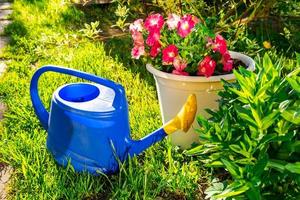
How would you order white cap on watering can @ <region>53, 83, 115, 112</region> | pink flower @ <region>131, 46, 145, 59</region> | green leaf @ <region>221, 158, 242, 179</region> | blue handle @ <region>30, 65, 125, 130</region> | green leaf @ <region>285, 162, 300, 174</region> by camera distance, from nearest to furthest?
1. green leaf @ <region>285, 162, 300, 174</region>
2. green leaf @ <region>221, 158, 242, 179</region>
3. blue handle @ <region>30, 65, 125, 130</region>
4. white cap on watering can @ <region>53, 83, 115, 112</region>
5. pink flower @ <region>131, 46, 145, 59</region>

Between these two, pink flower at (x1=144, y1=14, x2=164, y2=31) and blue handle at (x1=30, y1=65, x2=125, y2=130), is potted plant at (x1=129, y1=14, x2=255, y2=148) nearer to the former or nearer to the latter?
pink flower at (x1=144, y1=14, x2=164, y2=31)

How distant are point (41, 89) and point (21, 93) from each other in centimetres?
12

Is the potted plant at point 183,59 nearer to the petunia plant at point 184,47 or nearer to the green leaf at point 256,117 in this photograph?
the petunia plant at point 184,47

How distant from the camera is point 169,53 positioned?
7.06ft

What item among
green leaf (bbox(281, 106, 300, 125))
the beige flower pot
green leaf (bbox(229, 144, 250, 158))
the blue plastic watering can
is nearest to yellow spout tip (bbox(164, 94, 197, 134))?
the blue plastic watering can

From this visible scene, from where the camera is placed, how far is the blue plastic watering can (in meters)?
1.98

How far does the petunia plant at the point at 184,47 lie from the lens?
2148 millimetres

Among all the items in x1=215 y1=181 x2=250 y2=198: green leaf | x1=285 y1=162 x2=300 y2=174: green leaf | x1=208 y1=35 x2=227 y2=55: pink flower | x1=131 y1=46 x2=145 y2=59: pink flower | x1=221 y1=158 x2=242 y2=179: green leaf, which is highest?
x1=208 y1=35 x2=227 y2=55: pink flower

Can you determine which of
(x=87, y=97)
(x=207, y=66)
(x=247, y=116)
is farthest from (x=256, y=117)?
(x=87, y=97)

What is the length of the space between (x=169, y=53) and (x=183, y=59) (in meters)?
0.07

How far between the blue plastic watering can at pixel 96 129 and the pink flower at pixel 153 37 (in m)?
0.29

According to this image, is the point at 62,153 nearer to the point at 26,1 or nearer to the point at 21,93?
the point at 21,93

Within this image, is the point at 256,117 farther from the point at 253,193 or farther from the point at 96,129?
the point at 96,129

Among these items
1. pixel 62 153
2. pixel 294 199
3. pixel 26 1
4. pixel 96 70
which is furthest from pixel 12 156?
pixel 26 1
